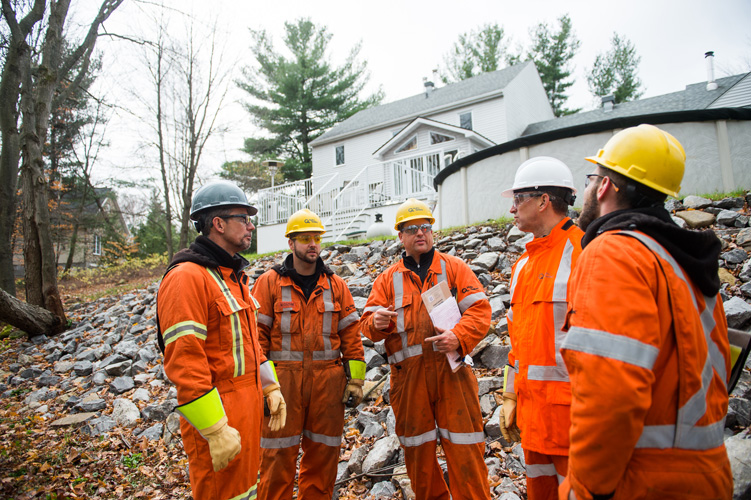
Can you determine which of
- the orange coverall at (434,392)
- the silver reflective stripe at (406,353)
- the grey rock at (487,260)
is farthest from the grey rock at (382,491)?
the grey rock at (487,260)

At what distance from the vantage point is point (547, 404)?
2.17 m

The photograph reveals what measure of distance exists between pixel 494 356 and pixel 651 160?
400 cm

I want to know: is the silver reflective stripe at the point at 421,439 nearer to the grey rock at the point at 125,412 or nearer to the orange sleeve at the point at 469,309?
the orange sleeve at the point at 469,309

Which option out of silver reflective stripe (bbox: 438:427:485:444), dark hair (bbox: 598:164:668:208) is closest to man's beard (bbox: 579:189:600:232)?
dark hair (bbox: 598:164:668:208)

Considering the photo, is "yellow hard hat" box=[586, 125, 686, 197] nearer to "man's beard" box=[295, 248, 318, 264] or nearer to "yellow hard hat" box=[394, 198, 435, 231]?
"yellow hard hat" box=[394, 198, 435, 231]

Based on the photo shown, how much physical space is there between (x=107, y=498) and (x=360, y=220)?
12.4 m

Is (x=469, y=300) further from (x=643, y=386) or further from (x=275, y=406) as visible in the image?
(x=643, y=386)

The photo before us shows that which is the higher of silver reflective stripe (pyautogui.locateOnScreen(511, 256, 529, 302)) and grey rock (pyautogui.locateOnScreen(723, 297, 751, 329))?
silver reflective stripe (pyautogui.locateOnScreen(511, 256, 529, 302))

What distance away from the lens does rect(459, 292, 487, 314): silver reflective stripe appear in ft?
11.1

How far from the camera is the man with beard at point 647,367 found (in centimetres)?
127

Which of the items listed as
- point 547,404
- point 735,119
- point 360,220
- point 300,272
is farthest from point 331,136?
point 547,404

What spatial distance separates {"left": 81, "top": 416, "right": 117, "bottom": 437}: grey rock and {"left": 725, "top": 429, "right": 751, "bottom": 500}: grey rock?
647cm

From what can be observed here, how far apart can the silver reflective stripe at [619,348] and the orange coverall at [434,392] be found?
1.77 metres

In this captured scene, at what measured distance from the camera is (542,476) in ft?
7.42
